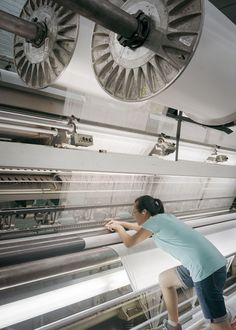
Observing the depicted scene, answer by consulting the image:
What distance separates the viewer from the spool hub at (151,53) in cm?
85

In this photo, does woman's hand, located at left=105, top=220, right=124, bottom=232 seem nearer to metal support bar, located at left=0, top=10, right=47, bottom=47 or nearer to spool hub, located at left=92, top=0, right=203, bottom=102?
spool hub, located at left=92, top=0, right=203, bottom=102

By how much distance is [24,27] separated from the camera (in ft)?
3.37

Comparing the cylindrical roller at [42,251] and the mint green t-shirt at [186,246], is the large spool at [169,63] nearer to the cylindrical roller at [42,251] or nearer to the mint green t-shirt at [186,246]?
the cylindrical roller at [42,251]

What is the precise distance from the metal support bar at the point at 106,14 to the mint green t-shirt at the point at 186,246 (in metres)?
1.40

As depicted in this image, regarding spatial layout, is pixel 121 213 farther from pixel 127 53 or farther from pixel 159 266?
pixel 127 53

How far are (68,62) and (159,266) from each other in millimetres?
1491

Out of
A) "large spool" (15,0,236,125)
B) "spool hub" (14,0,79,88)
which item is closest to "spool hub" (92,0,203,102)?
"large spool" (15,0,236,125)

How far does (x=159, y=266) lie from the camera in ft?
6.45

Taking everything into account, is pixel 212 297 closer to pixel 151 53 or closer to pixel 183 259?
pixel 183 259

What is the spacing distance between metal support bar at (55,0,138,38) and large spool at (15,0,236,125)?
90 mm

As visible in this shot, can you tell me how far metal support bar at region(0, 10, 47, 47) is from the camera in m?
0.93

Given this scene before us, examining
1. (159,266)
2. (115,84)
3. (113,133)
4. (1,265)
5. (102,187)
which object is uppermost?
(115,84)

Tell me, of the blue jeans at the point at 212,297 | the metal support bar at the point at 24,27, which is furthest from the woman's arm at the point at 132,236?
the metal support bar at the point at 24,27

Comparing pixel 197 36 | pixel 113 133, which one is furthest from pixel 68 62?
pixel 113 133
